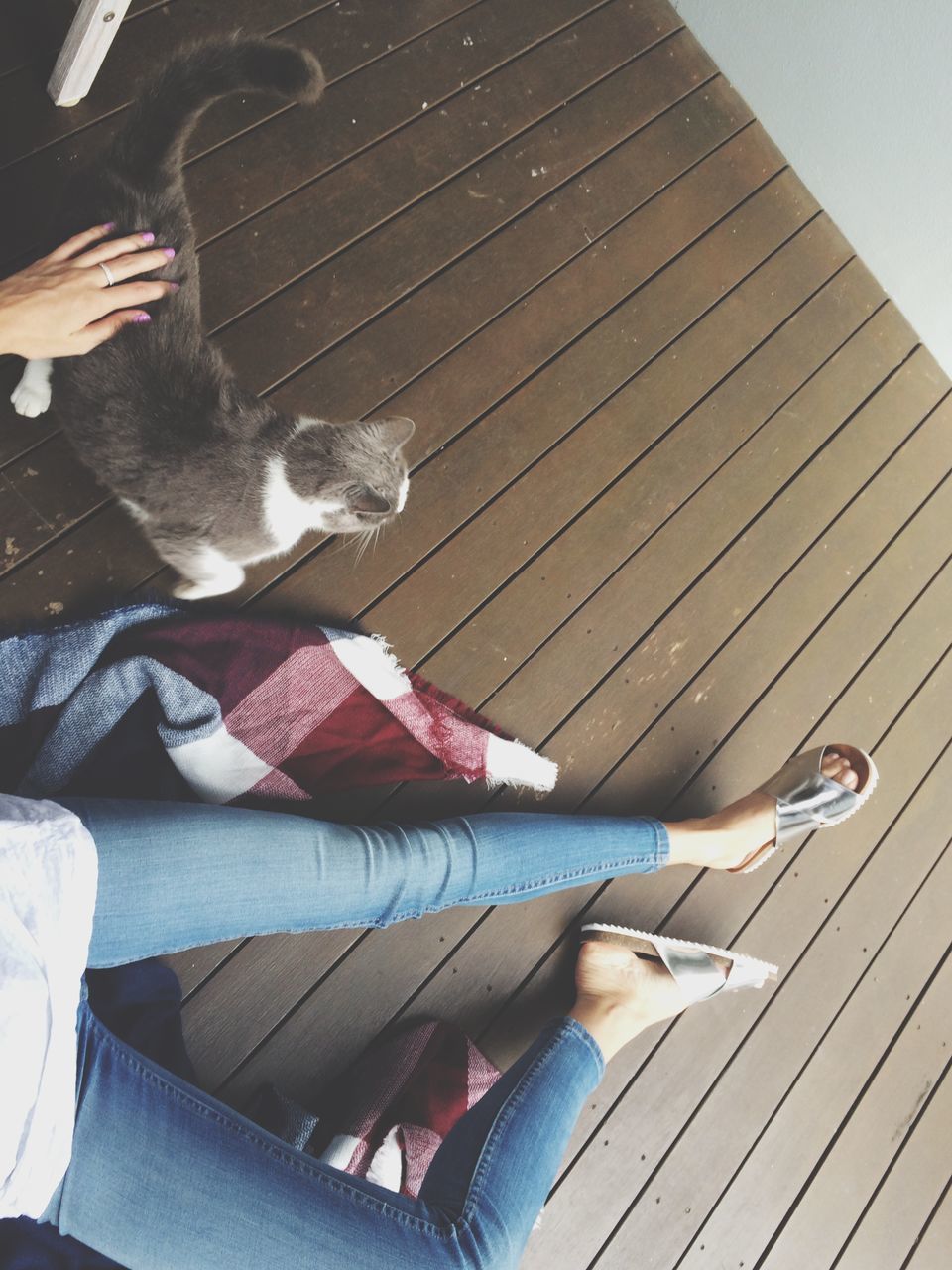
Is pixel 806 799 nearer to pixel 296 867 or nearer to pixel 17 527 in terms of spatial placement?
pixel 296 867

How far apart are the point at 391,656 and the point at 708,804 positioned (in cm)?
60

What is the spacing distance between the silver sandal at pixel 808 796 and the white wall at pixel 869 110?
3.25ft

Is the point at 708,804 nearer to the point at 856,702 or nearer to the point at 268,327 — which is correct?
the point at 856,702

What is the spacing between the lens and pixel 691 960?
131 centimetres

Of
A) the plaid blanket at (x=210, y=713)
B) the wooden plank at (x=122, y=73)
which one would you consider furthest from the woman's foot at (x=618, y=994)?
the wooden plank at (x=122, y=73)

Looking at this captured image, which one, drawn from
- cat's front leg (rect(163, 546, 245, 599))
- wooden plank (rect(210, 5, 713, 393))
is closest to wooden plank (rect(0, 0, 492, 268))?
wooden plank (rect(210, 5, 713, 393))

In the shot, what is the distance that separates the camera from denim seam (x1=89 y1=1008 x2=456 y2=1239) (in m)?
0.87

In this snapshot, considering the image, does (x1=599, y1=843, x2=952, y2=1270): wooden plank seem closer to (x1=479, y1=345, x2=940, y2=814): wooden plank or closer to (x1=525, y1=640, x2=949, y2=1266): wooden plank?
(x1=525, y1=640, x2=949, y2=1266): wooden plank

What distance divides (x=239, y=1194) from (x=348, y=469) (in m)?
0.77

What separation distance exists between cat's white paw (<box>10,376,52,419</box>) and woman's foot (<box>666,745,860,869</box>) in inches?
41.5

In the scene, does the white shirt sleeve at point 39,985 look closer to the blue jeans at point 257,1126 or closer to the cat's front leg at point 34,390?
the blue jeans at point 257,1126

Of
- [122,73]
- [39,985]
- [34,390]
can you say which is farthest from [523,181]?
[39,985]

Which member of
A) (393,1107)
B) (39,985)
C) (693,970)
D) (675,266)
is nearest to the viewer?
(39,985)

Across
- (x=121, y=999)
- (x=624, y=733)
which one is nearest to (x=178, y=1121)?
(x=121, y=999)
